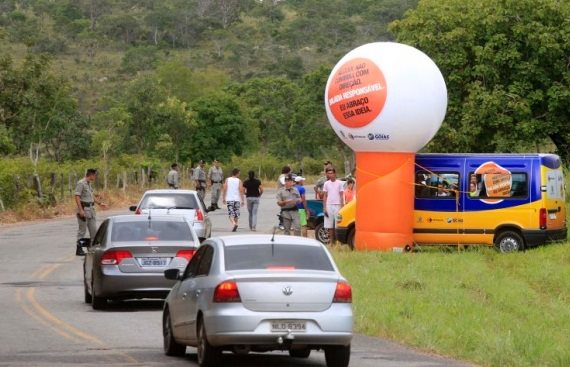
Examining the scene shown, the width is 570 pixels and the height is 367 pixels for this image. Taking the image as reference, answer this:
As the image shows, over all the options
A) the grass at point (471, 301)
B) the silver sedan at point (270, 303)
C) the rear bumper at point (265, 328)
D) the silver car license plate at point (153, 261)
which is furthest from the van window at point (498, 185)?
the rear bumper at point (265, 328)

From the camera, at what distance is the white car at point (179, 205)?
28.9 metres

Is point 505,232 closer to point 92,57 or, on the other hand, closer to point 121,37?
point 92,57

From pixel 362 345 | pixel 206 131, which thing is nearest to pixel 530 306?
pixel 362 345

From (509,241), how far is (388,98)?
4391mm

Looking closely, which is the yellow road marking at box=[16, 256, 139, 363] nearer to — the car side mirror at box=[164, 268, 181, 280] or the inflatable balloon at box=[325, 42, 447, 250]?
the car side mirror at box=[164, 268, 181, 280]

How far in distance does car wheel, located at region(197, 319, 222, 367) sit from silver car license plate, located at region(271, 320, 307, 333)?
695 mm

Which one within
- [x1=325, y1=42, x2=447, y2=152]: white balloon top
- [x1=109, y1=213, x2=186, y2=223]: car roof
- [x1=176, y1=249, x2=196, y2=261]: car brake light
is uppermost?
[x1=325, y1=42, x2=447, y2=152]: white balloon top

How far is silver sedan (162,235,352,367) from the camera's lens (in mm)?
12273

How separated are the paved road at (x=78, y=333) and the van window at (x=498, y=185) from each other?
9053mm

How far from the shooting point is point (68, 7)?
511 ft

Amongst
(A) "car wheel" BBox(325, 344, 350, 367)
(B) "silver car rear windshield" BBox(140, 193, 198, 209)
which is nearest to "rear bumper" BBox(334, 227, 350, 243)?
(B) "silver car rear windshield" BBox(140, 193, 198, 209)

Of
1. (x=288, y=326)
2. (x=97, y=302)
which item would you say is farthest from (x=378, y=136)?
(x=288, y=326)

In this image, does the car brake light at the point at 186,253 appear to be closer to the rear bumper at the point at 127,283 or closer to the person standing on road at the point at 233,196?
the rear bumper at the point at 127,283

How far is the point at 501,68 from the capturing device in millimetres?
41438
